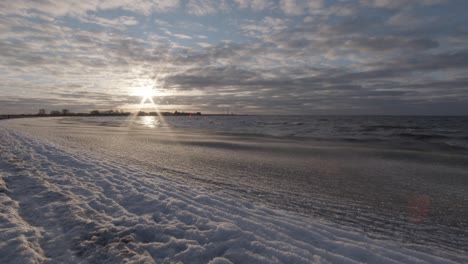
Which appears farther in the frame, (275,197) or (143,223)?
(275,197)

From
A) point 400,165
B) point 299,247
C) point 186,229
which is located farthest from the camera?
point 400,165

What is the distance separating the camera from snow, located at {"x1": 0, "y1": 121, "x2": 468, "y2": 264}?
3869 mm

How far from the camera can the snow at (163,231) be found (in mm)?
3869

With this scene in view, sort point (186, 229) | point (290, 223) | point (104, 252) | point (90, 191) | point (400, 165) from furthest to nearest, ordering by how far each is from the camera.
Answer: point (400, 165) < point (90, 191) < point (290, 223) < point (186, 229) < point (104, 252)

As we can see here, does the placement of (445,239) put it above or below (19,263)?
below

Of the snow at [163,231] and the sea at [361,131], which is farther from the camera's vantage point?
the sea at [361,131]

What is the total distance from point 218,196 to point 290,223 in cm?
226

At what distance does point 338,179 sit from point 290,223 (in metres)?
5.10

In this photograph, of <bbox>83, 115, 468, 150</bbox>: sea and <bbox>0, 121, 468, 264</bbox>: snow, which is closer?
<bbox>0, 121, 468, 264</bbox>: snow

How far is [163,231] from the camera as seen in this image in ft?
15.3

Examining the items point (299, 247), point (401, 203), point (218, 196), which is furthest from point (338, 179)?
point (299, 247)

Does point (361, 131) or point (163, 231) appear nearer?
point (163, 231)

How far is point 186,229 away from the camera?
4.77 m

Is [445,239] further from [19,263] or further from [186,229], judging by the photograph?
[19,263]
